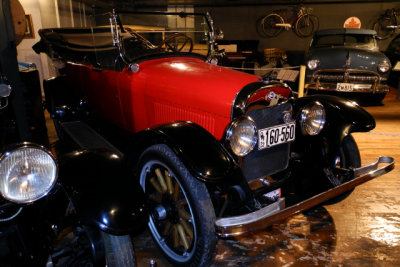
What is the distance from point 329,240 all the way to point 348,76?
4842mm

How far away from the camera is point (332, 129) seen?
7.95ft

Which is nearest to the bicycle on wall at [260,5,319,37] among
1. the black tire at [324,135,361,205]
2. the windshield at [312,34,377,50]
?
the windshield at [312,34,377,50]

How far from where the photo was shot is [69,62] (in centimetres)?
411

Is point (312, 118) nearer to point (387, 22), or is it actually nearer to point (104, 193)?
point (104, 193)

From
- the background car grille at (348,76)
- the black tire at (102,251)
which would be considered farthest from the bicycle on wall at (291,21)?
the black tire at (102,251)

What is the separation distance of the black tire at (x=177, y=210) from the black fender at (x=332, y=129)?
3.58 ft

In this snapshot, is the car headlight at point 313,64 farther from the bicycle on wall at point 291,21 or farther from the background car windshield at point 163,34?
the bicycle on wall at point 291,21

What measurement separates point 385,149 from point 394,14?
365 inches

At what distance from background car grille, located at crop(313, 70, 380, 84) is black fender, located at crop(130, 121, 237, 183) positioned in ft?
17.4

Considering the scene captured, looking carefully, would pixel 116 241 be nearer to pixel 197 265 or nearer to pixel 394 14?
pixel 197 265

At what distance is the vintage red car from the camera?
1744mm

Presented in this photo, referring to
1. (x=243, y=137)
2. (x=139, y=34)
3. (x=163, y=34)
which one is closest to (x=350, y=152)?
(x=243, y=137)

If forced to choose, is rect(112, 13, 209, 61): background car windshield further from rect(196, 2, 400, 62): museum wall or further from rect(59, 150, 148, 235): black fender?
rect(196, 2, 400, 62): museum wall

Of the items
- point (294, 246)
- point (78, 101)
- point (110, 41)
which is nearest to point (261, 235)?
point (294, 246)
